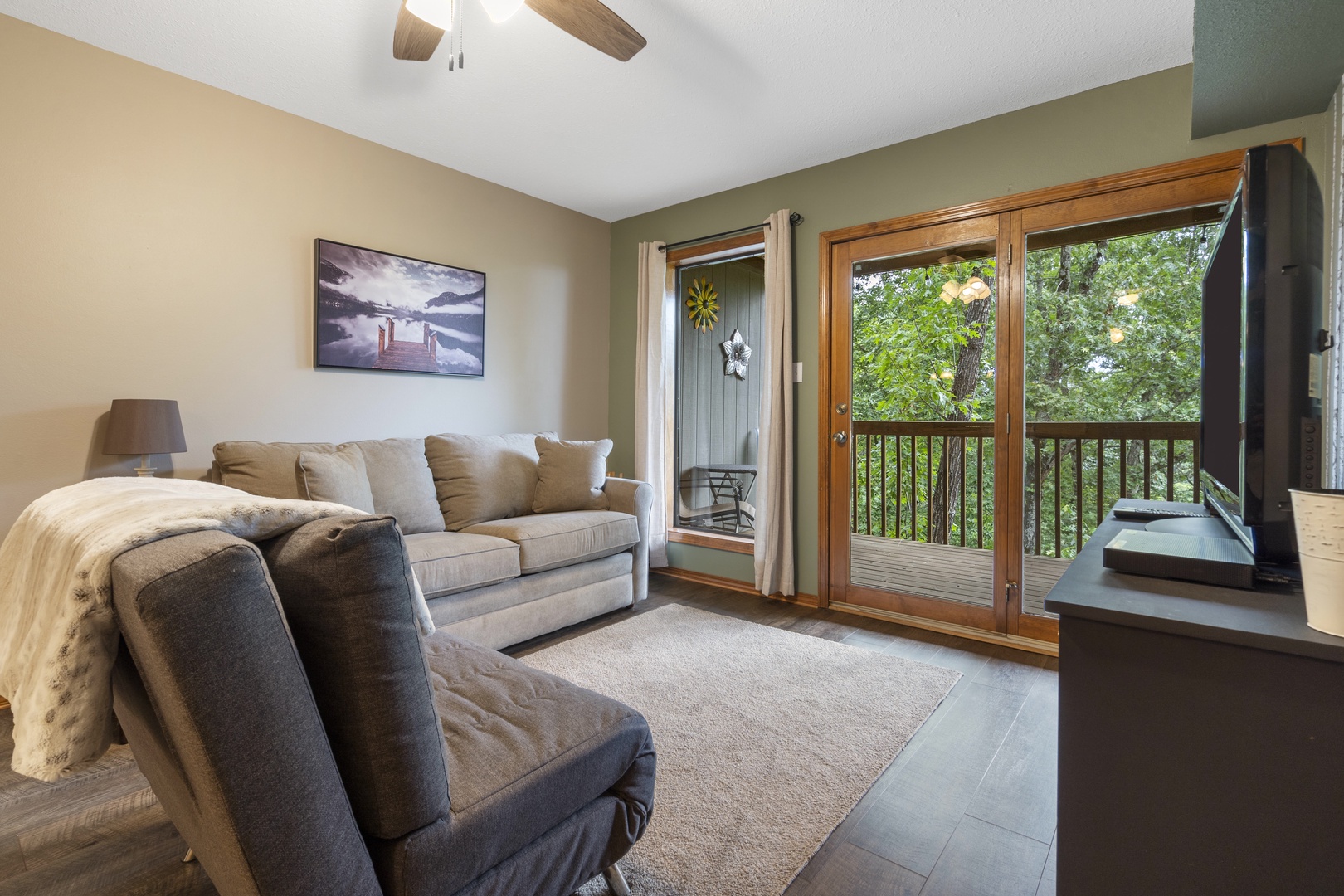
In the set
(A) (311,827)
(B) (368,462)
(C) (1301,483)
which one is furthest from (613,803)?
(B) (368,462)

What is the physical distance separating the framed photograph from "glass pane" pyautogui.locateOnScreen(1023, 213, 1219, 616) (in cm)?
304

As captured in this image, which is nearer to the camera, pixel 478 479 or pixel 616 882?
pixel 616 882

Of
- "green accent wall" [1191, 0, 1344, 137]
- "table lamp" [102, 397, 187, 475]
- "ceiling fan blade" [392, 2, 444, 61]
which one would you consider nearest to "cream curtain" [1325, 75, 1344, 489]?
"green accent wall" [1191, 0, 1344, 137]

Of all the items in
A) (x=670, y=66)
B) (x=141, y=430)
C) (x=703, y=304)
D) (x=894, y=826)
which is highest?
(x=670, y=66)

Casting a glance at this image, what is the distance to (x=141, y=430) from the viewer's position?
7.89 feet

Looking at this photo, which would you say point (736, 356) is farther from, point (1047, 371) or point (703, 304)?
point (1047, 371)

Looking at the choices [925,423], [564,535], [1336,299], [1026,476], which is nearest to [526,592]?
[564,535]

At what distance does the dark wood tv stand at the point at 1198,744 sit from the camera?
2.58ft

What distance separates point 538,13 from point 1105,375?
8.87 ft

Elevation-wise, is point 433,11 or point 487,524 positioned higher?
point 433,11

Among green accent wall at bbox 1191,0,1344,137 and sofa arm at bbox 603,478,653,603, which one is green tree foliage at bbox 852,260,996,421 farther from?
sofa arm at bbox 603,478,653,603

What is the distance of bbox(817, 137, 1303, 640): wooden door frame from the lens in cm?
260

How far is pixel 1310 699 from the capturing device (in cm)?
79

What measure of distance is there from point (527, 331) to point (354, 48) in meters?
1.88
